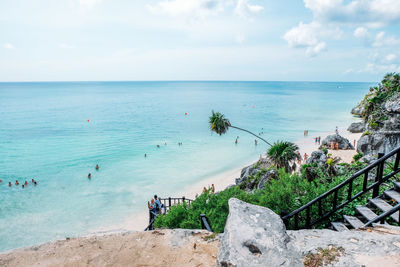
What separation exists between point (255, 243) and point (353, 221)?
174 inches

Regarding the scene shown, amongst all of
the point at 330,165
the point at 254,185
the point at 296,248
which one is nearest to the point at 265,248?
the point at 296,248

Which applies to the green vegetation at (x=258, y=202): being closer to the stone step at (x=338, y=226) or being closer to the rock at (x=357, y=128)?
the stone step at (x=338, y=226)

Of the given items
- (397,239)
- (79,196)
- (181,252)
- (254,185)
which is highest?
(397,239)

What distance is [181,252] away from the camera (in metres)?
5.67

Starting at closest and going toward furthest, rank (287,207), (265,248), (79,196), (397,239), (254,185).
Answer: (265,248) < (397,239) < (287,207) < (254,185) < (79,196)

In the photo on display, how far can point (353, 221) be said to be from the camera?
6.41 metres

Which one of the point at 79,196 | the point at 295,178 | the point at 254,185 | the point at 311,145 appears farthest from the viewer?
the point at 311,145

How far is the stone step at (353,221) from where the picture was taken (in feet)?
20.3

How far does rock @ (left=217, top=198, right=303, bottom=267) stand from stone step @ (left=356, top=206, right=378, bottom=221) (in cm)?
354

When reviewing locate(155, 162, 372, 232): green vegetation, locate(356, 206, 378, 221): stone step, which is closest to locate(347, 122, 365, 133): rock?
locate(155, 162, 372, 232): green vegetation

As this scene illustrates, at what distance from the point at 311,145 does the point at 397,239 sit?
4520cm

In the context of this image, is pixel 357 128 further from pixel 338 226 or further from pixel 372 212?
pixel 338 226

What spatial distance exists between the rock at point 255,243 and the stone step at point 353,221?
3508 mm

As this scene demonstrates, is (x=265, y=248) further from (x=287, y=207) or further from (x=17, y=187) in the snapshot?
(x=17, y=187)
